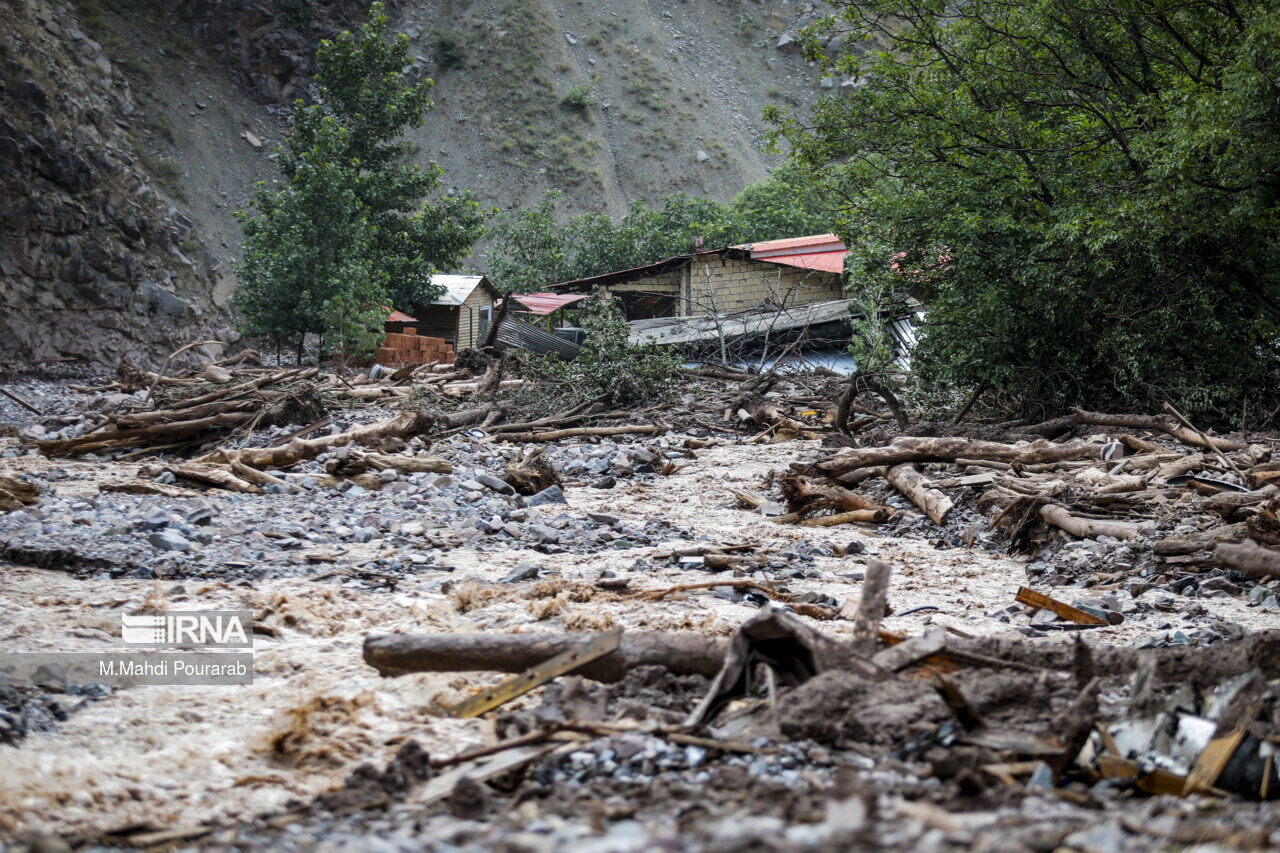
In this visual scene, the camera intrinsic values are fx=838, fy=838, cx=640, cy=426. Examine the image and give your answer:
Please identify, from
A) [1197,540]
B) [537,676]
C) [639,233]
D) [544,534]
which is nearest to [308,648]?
[537,676]

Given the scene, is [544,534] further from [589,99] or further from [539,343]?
[589,99]

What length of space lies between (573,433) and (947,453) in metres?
5.15

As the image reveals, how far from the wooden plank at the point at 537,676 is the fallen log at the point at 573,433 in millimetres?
8475

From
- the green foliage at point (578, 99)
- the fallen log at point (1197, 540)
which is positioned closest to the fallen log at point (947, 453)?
the fallen log at point (1197, 540)

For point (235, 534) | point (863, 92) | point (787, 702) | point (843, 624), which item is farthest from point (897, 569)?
point (863, 92)

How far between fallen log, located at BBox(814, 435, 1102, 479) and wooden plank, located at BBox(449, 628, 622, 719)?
18.8 feet

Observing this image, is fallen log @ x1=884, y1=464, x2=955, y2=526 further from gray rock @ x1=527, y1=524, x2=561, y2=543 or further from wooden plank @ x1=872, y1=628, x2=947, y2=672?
wooden plank @ x1=872, y1=628, x2=947, y2=672

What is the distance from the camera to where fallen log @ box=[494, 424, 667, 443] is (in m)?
11.2

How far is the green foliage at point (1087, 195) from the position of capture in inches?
330

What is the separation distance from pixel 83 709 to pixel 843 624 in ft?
9.97

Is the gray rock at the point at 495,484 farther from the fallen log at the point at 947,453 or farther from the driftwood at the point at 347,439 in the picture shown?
the fallen log at the point at 947,453

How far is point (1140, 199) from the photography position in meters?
8.59

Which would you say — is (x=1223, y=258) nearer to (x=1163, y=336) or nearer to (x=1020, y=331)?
(x=1163, y=336)

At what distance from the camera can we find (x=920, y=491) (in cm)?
711
